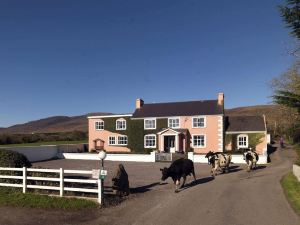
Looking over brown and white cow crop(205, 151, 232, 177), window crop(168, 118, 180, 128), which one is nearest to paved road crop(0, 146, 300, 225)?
brown and white cow crop(205, 151, 232, 177)

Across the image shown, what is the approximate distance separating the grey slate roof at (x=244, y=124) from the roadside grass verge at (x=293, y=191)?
22015 millimetres

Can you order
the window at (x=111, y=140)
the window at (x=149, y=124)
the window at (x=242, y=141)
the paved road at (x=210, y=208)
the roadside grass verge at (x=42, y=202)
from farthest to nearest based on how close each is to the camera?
1. the window at (x=111, y=140)
2. the window at (x=149, y=124)
3. the window at (x=242, y=141)
4. the roadside grass verge at (x=42, y=202)
5. the paved road at (x=210, y=208)

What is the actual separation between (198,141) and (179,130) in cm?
303

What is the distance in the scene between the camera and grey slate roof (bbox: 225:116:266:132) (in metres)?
40.5

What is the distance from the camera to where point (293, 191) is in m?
14.9

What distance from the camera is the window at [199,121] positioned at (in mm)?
41562

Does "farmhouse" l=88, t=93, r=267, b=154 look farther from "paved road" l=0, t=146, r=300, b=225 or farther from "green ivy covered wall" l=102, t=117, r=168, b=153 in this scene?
"paved road" l=0, t=146, r=300, b=225

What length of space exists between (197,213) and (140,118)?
33.7 m

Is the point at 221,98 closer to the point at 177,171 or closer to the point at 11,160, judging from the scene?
the point at 177,171

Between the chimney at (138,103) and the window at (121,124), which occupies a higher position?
the chimney at (138,103)

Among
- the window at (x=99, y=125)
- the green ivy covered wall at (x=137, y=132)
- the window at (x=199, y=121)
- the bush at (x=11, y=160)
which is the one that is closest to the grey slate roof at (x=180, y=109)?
the window at (x=199, y=121)

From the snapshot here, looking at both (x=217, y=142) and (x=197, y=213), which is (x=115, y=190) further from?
(x=217, y=142)

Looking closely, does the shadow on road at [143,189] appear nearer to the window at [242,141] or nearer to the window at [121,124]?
the window at [242,141]

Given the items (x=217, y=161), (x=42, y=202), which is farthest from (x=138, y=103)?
(x=42, y=202)
